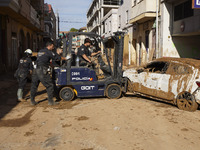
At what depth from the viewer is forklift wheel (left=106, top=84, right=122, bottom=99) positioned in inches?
300

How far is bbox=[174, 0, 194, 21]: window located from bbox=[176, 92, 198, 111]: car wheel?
30.4 ft

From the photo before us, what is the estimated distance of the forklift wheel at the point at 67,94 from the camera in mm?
7414

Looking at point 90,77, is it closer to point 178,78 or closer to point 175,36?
point 178,78

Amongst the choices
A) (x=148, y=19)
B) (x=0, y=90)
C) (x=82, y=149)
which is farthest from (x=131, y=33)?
(x=82, y=149)

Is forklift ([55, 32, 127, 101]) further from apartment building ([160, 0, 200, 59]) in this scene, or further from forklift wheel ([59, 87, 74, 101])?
apartment building ([160, 0, 200, 59])

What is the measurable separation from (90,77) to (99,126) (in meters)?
2.78

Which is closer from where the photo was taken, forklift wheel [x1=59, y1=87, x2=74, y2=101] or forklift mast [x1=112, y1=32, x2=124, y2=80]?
forklift wheel [x1=59, y1=87, x2=74, y2=101]

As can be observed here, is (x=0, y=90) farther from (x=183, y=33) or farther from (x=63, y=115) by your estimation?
(x=183, y=33)

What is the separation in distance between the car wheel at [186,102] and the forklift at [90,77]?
2072 millimetres

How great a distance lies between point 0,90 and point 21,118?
4.92 metres

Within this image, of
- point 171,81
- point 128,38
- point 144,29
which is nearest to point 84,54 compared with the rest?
point 171,81

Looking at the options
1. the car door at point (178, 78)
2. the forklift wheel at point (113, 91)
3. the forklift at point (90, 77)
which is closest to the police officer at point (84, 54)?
the forklift at point (90, 77)

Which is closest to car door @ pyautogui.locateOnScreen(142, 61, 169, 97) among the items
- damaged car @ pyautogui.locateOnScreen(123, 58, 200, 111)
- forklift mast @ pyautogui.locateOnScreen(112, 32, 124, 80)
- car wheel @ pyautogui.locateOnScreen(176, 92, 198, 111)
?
damaged car @ pyautogui.locateOnScreen(123, 58, 200, 111)

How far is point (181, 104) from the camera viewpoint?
6184mm
